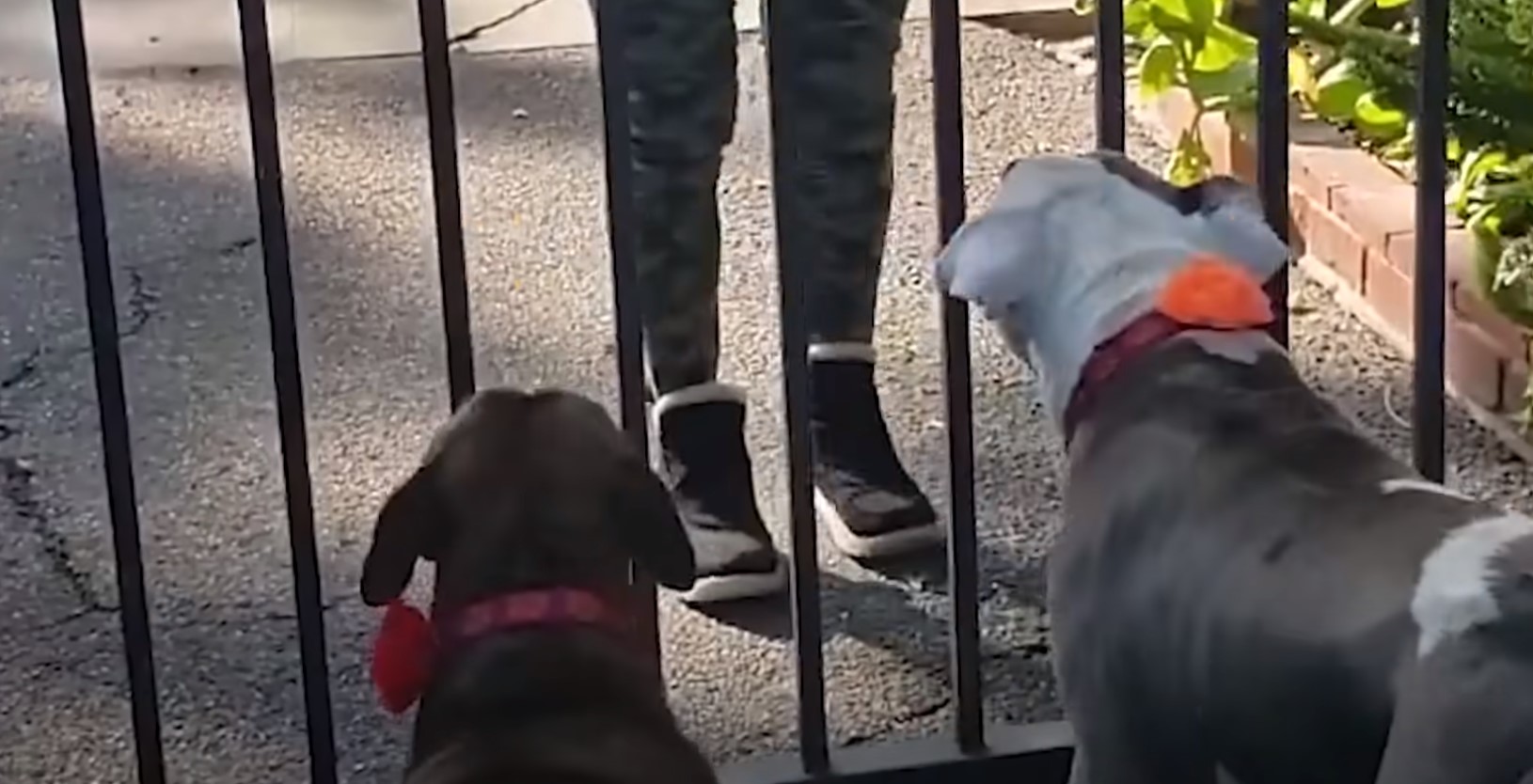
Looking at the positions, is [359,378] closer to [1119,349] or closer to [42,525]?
[42,525]

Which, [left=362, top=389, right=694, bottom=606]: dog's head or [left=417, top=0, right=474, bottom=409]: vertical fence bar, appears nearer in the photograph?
[left=362, top=389, right=694, bottom=606]: dog's head

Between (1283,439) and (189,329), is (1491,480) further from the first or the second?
(189,329)

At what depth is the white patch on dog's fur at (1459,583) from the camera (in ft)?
6.72

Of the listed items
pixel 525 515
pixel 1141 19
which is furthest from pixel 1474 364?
pixel 525 515

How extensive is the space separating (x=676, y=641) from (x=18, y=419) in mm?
1168

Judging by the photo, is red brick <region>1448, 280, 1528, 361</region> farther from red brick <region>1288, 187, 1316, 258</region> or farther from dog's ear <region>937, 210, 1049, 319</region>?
dog's ear <region>937, 210, 1049, 319</region>

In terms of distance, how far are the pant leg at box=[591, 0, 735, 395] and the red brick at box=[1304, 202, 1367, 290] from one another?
135cm

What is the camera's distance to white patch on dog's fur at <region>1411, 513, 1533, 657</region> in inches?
80.7

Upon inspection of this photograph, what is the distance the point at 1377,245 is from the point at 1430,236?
4.89 ft

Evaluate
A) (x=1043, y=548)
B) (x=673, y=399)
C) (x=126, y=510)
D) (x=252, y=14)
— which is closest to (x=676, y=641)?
(x=673, y=399)

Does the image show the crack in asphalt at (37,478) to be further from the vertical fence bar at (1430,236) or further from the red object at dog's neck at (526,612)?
the vertical fence bar at (1430,236)

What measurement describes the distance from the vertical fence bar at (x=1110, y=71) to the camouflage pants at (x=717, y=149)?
0.39m

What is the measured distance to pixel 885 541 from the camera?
11.1 ft

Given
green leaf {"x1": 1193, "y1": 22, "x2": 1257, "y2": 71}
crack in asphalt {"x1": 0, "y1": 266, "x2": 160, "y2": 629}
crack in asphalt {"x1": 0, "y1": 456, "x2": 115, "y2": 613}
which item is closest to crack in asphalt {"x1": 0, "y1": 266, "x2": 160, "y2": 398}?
crack in asphalt {"x1": 0, "y1": 266, "x2": 160, "y2": 629}
